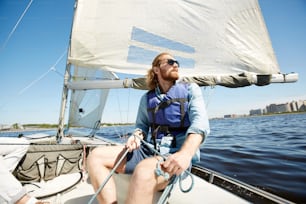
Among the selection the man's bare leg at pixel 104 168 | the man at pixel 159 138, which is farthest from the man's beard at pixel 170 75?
the man's bare leg at pixel 104 168

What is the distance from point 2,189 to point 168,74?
4.98 feet

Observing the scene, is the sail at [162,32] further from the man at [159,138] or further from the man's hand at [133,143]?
the man's hand at [133,143]

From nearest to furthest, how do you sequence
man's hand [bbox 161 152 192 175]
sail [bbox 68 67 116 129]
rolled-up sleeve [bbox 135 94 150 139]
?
man's hand [bbox 161 152 192 175], rolled-up sleeve [bbox 135 94 150 139], sail [bbox 68 67 116 129]

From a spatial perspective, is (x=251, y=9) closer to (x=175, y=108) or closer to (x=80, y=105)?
(x=175, y=108)

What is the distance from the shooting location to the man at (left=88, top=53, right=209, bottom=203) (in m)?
0.97

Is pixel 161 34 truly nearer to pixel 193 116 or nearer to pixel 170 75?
pixel 170 75

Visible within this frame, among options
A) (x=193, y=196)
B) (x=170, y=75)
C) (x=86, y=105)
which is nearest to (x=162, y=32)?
(x=170, y=75)

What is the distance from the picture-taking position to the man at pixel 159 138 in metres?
0.97

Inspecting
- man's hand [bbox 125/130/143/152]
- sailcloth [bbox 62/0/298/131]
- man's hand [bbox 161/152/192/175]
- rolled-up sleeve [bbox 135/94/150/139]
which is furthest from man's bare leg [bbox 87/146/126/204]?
Result: sailcloth [bbox 62/0/298/131]

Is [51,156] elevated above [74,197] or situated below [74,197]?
above

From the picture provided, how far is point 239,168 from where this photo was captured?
3.61 metres

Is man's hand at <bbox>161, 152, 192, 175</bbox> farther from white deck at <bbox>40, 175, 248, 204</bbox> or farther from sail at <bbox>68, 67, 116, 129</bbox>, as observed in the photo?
sail at <bbox>68, 67, 116, 129</bbox>

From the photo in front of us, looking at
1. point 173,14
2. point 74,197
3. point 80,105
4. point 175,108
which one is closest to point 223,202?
point 175,108

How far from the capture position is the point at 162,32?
2.84 metres
